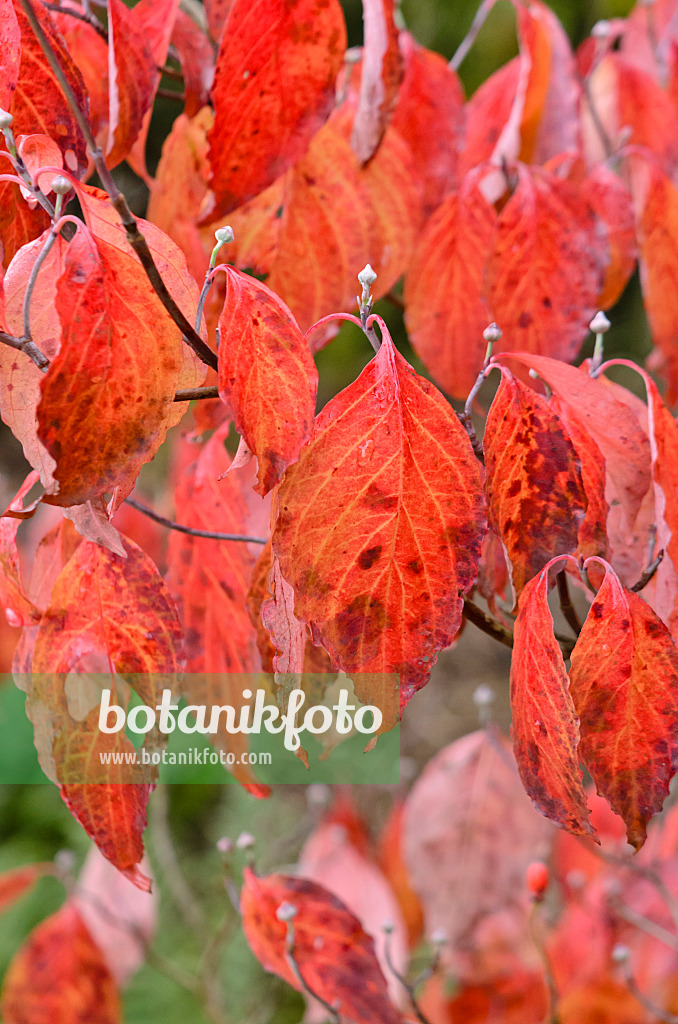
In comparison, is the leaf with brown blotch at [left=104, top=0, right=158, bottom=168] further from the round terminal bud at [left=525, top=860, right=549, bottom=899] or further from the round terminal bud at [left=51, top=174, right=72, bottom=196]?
the round terminal bud at [left=525, top=860, right=549, bottom=899]

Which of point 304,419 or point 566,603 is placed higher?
point 304,419

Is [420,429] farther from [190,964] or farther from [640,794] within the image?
[190,964]

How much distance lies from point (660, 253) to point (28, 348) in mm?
482

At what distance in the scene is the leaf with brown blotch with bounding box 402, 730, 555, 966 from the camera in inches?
29.4

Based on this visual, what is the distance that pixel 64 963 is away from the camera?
2.56ft

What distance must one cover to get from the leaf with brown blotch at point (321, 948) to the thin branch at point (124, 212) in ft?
1.31

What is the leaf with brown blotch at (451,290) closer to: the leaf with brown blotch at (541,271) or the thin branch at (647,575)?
the leaf with brown blotch at (541,271)

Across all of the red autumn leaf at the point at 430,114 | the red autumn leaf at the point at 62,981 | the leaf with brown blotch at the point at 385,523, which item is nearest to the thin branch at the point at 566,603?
the leaf with brown blotch at the point at 385,523

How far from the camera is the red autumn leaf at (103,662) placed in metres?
0.41

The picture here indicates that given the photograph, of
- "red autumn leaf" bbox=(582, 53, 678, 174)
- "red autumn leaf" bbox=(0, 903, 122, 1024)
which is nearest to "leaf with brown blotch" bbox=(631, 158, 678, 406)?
"red autumn leaf" bbox=(582, 53, 678, 174)

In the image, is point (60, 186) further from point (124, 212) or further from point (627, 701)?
point (627, 701)

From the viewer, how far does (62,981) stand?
773 mm

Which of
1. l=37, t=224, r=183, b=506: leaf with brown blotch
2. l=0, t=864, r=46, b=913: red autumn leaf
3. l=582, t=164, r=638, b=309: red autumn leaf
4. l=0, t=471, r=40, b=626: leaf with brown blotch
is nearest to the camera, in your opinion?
l=37, t=224, r=183, b=506: leaf with brown blotch

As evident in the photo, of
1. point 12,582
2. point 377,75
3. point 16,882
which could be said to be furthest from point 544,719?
point 16,882
